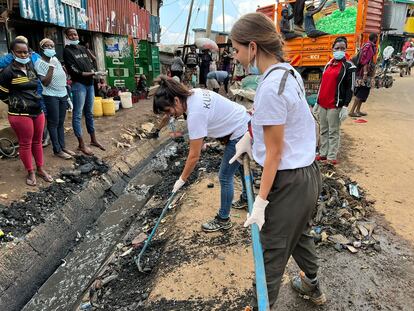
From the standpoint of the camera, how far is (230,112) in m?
3.36

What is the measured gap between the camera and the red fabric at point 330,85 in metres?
5.34

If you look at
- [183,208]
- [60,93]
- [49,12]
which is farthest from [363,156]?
[49,12]

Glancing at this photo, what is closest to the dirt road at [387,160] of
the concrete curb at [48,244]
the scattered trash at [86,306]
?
the scattered trash at [86,306]

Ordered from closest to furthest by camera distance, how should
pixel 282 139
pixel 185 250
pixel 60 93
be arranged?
pixel 282 139 < pixel 185 250 < pixel 60 93

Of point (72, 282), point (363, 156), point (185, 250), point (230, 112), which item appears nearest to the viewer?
point (230, 112)

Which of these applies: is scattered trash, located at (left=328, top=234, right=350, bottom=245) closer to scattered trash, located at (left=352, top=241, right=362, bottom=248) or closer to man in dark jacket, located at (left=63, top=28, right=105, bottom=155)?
scattered trash, located at (left=352, top=241, right=362, bottom=248)

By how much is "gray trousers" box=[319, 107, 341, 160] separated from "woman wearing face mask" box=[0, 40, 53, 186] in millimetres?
4344

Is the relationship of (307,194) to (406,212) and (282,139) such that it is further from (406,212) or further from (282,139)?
(406,212)

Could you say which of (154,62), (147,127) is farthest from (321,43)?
(154,62)

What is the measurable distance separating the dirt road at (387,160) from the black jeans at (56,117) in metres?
4.70

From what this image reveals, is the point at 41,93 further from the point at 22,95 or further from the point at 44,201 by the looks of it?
the point at 44,201

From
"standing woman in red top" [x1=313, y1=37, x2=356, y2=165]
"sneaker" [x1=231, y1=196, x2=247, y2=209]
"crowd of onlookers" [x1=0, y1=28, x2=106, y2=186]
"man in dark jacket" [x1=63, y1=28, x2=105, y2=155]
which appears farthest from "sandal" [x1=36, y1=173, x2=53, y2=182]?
"standing woman in red top" [x1=313, y1=37, x2=356, y2=165]

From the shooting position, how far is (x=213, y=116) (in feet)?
10.6

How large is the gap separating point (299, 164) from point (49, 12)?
7.79 metres
